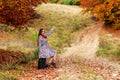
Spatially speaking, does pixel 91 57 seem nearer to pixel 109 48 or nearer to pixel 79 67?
pixel 109 48

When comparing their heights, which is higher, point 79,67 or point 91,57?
point 79,67

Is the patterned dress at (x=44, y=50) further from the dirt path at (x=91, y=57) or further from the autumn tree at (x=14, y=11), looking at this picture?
the autumn tree at (x=14, y=11)

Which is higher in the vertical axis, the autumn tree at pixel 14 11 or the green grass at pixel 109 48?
the autumn tree at pixel 14 11

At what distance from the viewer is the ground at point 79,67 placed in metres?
13.5

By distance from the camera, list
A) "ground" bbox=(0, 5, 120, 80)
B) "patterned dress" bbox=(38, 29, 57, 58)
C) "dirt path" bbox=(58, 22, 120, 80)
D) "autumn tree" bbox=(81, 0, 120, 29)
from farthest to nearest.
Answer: "autumn tree" bbox=(81, 0, 120, 29) → "patterned dress" bbox=(38, 29, 57, 58) → "dirt path" bbox=(58, 22, 120, 80) → "ground" bbox=(0, 5, 120, 80)

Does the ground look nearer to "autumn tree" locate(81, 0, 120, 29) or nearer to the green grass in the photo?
the green grass

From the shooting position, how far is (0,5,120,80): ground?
1351cm

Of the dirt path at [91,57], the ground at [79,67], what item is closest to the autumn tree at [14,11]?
the ground at [79,67]

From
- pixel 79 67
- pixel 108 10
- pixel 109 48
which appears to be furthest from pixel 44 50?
pixel 108 10

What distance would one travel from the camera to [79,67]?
15.1 meters

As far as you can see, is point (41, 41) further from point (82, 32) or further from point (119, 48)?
point (82, 32)

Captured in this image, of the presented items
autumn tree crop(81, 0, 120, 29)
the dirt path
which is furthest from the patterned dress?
autumn tree crop(81, 0, 120, 29)

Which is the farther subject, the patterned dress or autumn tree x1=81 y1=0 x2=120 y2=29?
autumn tree x1=81 y1=0 x2=120 y2=29

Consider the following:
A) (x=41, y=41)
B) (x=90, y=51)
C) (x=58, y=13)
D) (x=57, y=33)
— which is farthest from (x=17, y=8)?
(x=58, y=13)
